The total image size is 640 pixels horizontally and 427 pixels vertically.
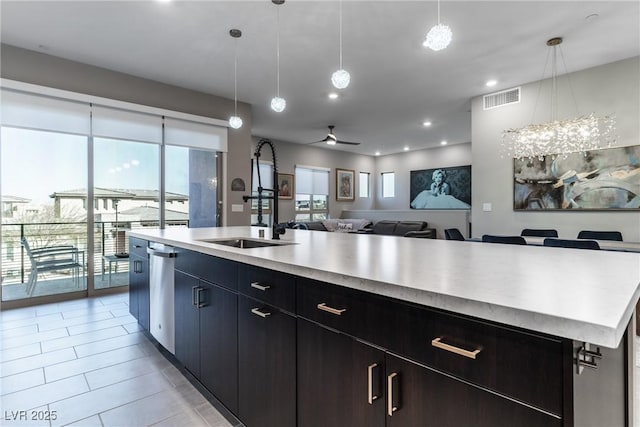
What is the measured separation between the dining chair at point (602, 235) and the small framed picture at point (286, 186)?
6.16 m

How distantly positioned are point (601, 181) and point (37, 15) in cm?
634

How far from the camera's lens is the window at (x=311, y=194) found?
29.0ft

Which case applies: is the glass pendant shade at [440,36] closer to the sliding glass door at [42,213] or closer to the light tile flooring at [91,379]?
the light tile flooring at [91,379]

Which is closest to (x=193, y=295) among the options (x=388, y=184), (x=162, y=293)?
(x=162, y=293)

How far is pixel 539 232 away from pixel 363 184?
21.9 feet

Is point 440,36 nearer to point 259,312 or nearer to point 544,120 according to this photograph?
point 259,312

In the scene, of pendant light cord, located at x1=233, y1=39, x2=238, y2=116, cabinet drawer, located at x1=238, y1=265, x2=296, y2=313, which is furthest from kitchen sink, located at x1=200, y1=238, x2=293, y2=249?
pendant light cord, located at x1=233, y1=39, x2=238, y2=116

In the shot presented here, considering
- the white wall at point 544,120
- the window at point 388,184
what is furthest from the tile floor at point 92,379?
the window at point 388,184

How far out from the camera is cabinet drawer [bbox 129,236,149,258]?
266 cm

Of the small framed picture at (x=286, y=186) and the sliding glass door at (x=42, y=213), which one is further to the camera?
the small framed picture at (x=286, y=186)

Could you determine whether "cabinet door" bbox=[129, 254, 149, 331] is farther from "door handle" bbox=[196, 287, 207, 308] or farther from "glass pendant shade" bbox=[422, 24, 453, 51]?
"glass pendant shade" bbox=[422, 24, 453, 51]

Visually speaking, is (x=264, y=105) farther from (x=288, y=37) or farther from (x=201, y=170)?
(x=288, y=37)

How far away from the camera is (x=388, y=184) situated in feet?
34.7

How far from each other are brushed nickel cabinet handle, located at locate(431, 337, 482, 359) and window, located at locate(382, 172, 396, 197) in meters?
9.78
